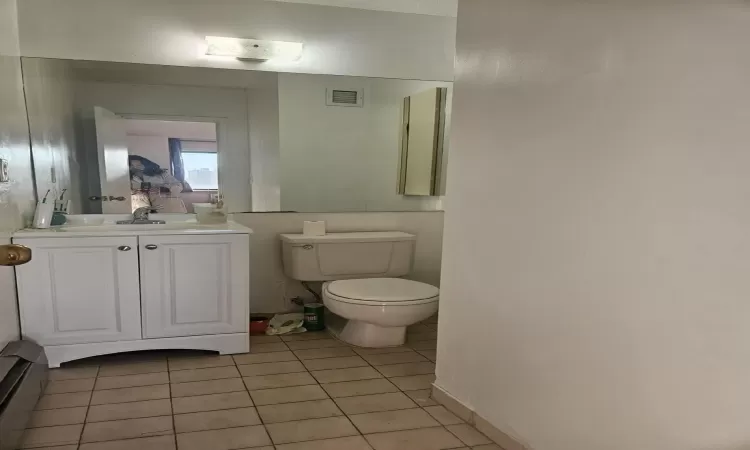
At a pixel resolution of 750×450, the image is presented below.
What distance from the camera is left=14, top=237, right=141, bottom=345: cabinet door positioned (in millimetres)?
2277

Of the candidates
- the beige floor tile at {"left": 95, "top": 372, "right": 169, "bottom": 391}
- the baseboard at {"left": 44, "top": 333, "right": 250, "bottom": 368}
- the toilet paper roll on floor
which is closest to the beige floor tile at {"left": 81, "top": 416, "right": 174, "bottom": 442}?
the beige floor tile at {"left": 95, "top": 372, "right": 169, "bottom": 391}

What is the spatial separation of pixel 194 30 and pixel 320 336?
1921 mm

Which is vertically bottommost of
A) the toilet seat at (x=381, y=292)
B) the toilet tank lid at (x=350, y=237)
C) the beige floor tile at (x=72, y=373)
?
the beige floor tile at (x=72, y=373)

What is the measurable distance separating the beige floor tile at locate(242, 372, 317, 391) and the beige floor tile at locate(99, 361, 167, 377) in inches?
18.8

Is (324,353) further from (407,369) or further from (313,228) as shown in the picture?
(313,228)

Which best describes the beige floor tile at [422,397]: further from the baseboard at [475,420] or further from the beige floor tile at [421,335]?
the beige floor tile at [421,335]

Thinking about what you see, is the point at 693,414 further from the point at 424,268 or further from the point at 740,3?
the point at 424,268

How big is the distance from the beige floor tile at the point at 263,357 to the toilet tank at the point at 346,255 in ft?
1.64

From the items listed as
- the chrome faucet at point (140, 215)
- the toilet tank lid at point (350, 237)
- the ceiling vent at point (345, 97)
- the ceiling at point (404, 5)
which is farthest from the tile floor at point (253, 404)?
the ceiling at point (404, 5)

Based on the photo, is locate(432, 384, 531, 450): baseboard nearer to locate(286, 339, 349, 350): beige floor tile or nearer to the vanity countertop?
locate(286, 339, 349, 350): beige floor tile

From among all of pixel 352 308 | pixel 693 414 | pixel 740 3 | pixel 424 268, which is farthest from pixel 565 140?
pixel 424 268

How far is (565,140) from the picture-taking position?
1.48 m

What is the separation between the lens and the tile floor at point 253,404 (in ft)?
5.82

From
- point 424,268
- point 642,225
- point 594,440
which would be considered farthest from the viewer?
point 424,268
